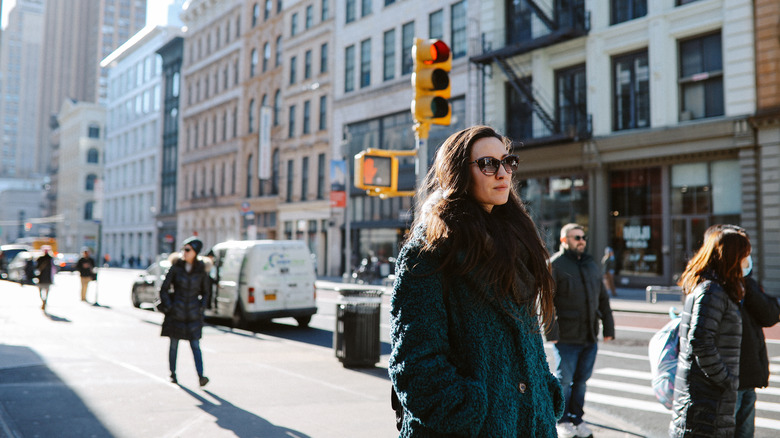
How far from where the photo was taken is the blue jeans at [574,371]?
20.8 ft

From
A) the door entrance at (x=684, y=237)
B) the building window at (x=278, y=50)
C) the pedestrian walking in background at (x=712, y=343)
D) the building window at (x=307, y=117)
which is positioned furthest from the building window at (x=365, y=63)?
the pedestrian walking in background at (x=712, y=343)

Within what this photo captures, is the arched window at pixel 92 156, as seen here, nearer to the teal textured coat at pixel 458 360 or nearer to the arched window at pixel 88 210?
the arched window at pixel 88 210

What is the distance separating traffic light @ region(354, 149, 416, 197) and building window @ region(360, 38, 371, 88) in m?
29.0

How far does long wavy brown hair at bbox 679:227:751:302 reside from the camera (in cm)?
417

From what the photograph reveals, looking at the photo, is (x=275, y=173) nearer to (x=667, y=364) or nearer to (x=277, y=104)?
(x=277, y=104)

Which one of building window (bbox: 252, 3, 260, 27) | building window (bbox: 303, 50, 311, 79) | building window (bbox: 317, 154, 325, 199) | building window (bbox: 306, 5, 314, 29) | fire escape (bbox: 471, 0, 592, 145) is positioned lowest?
building window (bbox: 317, 154, 325, 199)

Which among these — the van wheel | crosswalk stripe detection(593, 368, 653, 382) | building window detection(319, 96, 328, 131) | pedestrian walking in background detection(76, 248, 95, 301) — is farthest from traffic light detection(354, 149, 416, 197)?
building window detection(319, 96, 328, 131)

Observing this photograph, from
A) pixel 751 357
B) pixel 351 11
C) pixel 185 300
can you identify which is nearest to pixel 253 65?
pixel 351 11

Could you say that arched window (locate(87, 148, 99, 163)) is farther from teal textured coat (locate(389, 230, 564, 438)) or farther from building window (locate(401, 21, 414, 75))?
teal textured coat (locate(389, 230, 564, 438))

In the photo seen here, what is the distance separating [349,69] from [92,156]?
215 ft

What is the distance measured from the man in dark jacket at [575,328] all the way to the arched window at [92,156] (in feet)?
320

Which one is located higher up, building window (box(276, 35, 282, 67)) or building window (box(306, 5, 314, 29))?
building window (box(306, 5, 314, 29))

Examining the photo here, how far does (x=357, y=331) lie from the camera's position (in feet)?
33.0

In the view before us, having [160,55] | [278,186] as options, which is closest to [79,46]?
[160,55]
